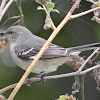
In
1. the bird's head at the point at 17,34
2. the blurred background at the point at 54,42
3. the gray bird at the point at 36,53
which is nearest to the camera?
the gray bird at the point at 36,53

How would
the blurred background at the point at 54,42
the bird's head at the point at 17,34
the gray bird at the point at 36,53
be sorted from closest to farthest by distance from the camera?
the gray bird at the point at 36,53
the bird's head at the point at 17,34
the blurred background at the point at 54,42

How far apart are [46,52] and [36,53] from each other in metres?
0.14

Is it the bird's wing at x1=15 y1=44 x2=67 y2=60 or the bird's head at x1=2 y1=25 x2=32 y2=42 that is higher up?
the bird's head at x1=2 y1=25 x2=32 y2=42

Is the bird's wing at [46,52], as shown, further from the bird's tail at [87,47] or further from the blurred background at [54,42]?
the blurred background at [54,42]

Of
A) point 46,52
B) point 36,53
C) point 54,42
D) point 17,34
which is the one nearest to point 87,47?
point 46,52

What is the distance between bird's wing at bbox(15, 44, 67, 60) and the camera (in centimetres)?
300

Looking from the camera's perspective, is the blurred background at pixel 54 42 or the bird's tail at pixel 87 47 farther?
the blurred background at pixel 54 42

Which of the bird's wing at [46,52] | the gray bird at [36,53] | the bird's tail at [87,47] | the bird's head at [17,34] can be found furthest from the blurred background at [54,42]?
the bird's tail at [87,47]

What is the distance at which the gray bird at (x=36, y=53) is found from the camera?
2.97 m

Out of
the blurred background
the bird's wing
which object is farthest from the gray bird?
the blurred background

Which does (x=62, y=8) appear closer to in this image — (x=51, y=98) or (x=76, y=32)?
(x=76, y=32)

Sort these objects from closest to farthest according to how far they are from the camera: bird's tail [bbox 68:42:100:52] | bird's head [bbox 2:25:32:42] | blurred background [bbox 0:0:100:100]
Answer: bird's tail [bbox 68:42:100:52] → bird's head [bbox 2:25:32:42] → blurred background [bbox 0:0:100:100]

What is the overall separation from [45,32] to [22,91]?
1452 mm

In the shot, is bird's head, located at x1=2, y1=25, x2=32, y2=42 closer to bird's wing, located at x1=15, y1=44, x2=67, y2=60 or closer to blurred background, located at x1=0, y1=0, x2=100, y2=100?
Result: bird's wing, located at x1=15, y1=44, x2=67, y2=60
